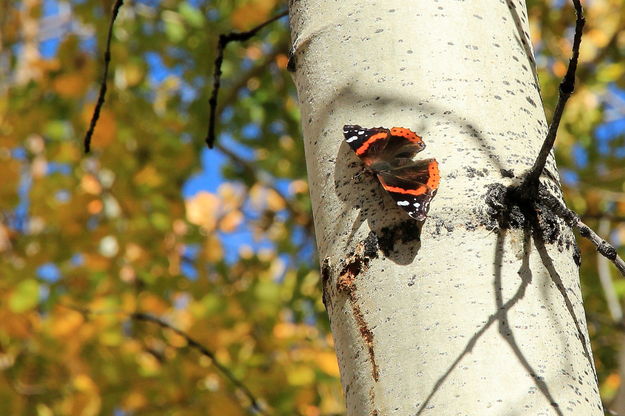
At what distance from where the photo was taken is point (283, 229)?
326cm

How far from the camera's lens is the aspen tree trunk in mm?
590

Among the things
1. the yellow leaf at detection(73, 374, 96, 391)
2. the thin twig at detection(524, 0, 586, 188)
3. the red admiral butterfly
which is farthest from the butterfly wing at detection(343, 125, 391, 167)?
the yellow leaf at detection(73, 374, 96, 391)

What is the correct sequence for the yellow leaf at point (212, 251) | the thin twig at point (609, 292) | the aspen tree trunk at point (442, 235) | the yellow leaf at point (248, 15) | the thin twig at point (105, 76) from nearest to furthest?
the aspen tree trunk at point (442, 235) < the thin twig at point (105, 76) < the thin twig at point (609, 292) < the yellow leaf at point (248, 15) < the yellow leaf at point (212, 251)

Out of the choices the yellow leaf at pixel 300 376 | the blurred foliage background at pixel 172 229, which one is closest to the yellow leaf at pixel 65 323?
the blurred foliage background at pixel 172 229

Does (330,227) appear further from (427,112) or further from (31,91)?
(31,91)

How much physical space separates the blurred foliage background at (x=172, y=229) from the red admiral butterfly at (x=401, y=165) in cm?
163

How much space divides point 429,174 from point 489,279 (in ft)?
0.35

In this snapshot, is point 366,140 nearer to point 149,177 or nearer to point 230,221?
point 149,177

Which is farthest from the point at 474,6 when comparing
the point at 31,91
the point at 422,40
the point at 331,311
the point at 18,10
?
the point at 18,10

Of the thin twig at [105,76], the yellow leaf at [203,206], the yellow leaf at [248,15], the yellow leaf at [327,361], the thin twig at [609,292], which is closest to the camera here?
the thin twig at [105,76]

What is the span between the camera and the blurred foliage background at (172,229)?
8.07 ft

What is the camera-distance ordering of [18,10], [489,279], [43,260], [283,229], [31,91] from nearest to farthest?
1. [489,279]
2. [43,260]
3. [31,91]
4. [283,229]
5. [18,10]

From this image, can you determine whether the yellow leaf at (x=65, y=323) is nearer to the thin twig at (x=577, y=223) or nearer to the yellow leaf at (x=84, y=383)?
the yellow leaf at (x=84, y=383)

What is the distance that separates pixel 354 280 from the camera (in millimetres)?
668
